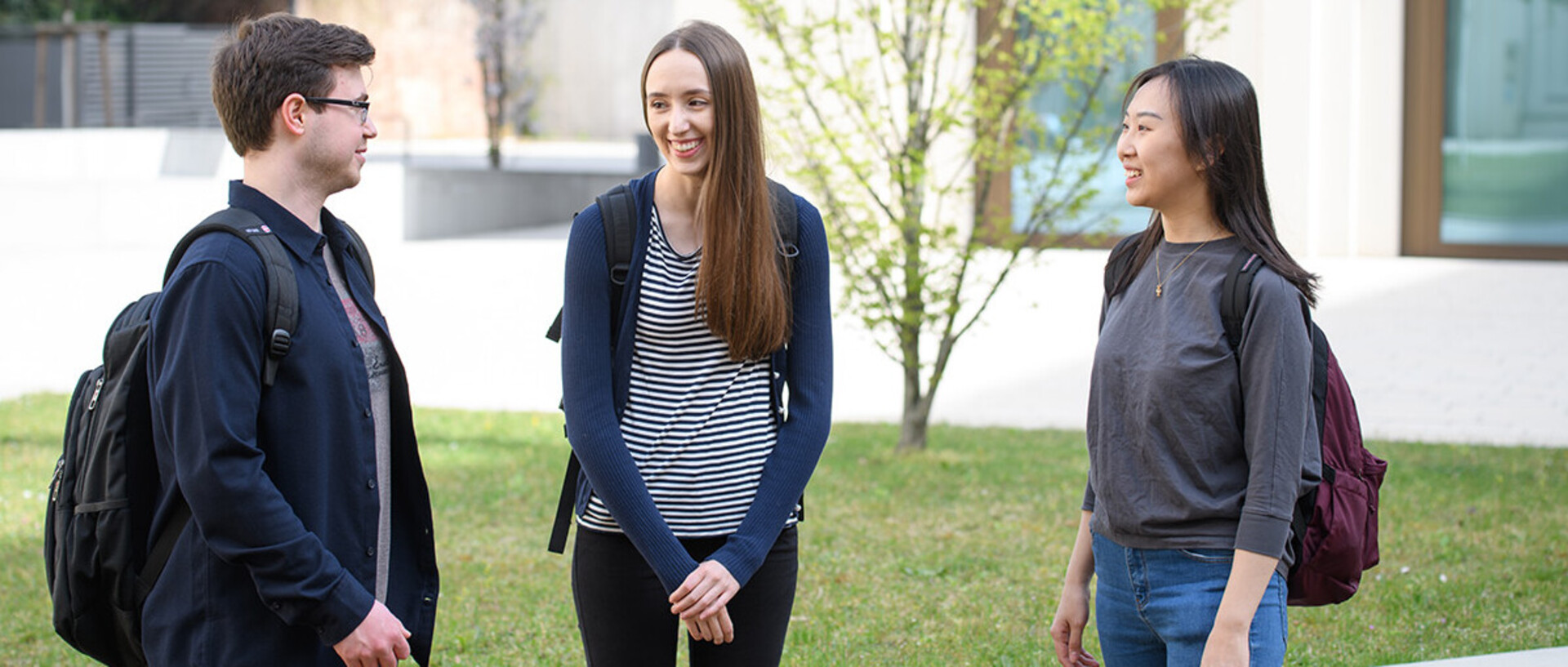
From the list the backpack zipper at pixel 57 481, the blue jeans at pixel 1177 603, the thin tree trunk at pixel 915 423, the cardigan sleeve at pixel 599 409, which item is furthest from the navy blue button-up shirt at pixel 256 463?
the thin tree trunk at pixel 915 423

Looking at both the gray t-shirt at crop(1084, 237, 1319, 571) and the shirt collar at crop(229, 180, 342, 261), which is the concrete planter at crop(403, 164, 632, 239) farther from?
the gray t-shirt at crop(1084, 237, 1319, 571)

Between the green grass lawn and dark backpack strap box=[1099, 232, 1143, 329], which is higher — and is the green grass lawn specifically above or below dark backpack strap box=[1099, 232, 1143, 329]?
below

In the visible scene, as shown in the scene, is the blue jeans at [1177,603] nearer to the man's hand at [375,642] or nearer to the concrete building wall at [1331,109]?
the man's hand at [375,642]

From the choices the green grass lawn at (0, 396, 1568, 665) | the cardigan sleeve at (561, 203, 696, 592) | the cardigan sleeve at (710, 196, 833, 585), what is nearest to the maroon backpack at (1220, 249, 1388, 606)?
the cardigan sleeve at (710, 196, 833, 585)

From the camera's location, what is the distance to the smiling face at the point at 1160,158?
2.63 metres

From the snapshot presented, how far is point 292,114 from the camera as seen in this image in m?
2.65

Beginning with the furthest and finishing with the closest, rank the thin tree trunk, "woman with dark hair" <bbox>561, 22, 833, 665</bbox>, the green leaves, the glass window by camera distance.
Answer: the glass window < the thin tree trunk < the green leaves < "woman with dark hair" <bbox>561, 22, 833, 665</bbox>

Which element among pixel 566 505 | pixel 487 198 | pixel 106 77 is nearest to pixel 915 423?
pixel 566 505

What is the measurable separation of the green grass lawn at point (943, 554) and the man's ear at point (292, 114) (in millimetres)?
2852

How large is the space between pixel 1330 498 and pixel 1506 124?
17.0 meters

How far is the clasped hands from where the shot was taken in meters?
2.73

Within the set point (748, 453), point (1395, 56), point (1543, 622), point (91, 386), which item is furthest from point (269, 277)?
point (1395, 56)

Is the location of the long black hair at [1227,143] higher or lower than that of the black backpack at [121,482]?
higher

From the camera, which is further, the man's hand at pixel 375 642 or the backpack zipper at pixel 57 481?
the backpack zipper at pixel 57 481
